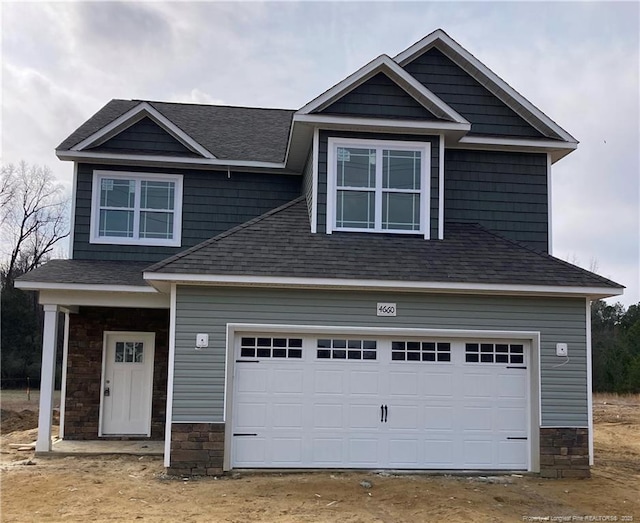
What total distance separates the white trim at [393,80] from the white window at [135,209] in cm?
389

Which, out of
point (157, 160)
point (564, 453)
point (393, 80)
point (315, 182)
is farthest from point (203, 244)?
point (564, 453)

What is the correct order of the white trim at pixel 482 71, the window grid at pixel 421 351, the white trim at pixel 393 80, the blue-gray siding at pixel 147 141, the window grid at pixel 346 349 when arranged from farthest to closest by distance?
the blue-gray siding at pixel 147 141 < the white trim at pixel 482 71 < the white trim at pixel 393 80 < the window grid at pixel 421 351 < the window grid at pixel 346 349

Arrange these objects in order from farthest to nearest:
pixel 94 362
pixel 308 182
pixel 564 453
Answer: pixel 94 362 < pixel 308 182 < pixel 564 453

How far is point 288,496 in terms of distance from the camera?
887cm

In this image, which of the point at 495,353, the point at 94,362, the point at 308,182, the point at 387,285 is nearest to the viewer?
the point at 387,285

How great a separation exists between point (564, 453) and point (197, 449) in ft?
18.8

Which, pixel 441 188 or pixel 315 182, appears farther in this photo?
pixel 441 188

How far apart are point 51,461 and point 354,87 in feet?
26.6

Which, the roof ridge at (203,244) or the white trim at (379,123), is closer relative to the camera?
the roof ridge at (203,244)

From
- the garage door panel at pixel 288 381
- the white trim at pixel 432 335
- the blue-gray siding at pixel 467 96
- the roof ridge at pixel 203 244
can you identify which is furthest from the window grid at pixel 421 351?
the blue-gray siding at pixel 467 96

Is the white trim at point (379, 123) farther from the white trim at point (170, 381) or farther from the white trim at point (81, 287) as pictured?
the white trim at point (81, 287)

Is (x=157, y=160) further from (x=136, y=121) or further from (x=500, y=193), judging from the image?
(x=500, y=193)

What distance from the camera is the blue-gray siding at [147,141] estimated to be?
13.2 m

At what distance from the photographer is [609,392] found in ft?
107
